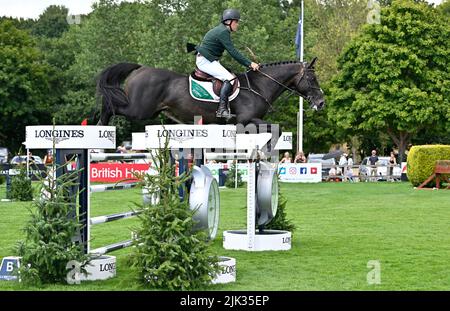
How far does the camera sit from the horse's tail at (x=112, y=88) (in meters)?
13.2

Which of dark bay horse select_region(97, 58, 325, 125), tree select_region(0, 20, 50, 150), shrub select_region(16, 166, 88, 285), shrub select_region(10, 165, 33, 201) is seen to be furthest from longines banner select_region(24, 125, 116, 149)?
tree select_region(0, 20, 50, 150)

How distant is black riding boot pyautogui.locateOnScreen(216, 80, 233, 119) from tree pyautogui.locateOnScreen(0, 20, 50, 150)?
4188cm

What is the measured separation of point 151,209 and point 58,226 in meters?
0.88

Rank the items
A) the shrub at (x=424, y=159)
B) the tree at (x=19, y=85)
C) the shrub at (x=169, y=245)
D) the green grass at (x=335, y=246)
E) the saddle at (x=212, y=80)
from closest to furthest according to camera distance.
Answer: the shrub at (x=169, y=245) → the green grass at (x=335, y=246) → the saddle at (x=212, y=80) → the shrub at (x=424, y=159) → the tree at (x=19, y=85)

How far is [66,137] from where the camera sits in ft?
25.8

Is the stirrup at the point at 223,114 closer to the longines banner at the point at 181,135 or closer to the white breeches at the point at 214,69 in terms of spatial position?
the white breeches at the point at 214,69

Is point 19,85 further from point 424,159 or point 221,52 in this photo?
point 221,52

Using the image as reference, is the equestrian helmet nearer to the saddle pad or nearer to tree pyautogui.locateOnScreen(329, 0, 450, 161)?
the saddle pad

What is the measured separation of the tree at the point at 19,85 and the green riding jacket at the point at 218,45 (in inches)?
1654

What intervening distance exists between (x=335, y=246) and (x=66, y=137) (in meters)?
4.67

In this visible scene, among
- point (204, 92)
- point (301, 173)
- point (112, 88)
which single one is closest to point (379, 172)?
point (301, 173)

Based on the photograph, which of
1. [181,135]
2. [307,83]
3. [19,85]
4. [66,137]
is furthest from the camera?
[19,85]

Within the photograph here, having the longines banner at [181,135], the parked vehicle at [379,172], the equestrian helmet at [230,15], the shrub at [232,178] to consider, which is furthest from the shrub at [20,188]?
the parked vehicle at [379,172]
